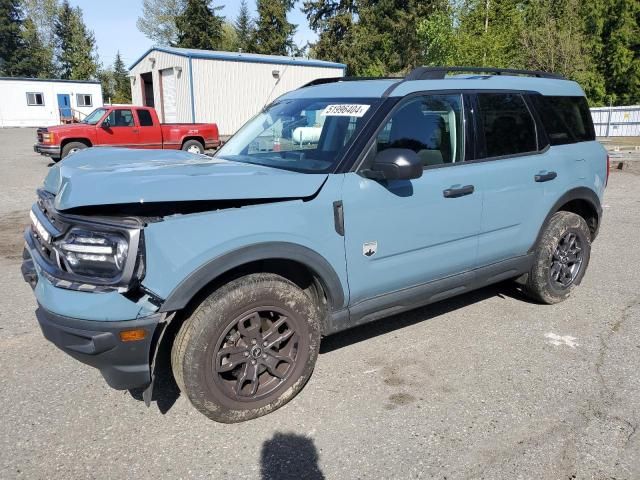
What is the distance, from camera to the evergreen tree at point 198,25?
51.6 m

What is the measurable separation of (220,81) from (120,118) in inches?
420

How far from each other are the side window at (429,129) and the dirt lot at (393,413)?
1425 mm

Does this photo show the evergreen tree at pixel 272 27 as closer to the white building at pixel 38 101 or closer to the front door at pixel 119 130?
the white building at pixel 38 101

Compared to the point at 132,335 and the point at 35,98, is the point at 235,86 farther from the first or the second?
the point at 132,335

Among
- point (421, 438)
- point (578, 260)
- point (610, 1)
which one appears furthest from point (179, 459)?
point (610, 1)

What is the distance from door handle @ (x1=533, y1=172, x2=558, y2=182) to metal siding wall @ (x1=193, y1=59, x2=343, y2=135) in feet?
75.2

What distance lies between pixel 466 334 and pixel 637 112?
30.9m

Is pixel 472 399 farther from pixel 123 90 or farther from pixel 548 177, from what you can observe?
pixel 123 90

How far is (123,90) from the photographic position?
63875 mm

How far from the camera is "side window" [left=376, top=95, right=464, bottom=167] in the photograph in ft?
11.3

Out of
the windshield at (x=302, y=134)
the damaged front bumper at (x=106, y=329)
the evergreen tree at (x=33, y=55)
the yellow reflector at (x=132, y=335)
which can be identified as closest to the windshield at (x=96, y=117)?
the windshield at (x=302, y=134)

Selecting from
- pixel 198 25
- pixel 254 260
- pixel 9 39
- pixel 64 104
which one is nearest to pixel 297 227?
pixel 254 260

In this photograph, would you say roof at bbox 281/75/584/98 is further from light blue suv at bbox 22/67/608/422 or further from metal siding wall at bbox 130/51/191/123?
metal siding wall at bbox 130/51/191/123

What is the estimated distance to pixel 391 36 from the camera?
1871 inches
